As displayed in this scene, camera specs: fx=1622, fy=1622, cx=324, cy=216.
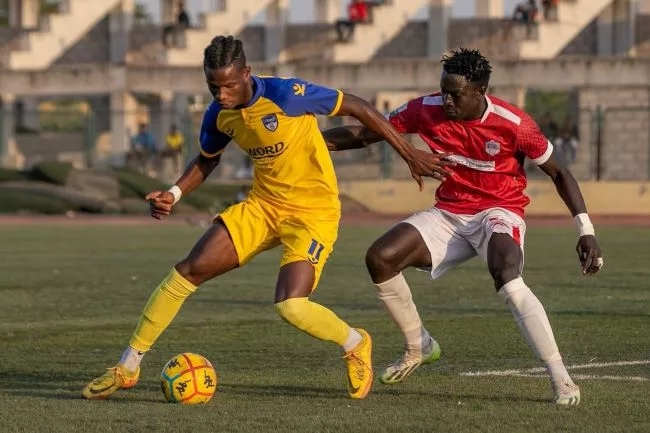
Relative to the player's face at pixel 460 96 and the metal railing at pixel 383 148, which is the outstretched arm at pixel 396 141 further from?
the metal railing at pixel 383 148

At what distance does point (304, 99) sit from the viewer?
30.4ft

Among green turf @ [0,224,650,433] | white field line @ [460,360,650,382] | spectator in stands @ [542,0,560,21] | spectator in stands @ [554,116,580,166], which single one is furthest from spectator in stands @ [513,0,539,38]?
white field line @ [460,360,650,382]

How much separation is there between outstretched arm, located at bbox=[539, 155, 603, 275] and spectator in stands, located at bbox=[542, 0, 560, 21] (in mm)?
39435

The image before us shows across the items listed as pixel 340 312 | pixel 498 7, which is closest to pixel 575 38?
pixel 498 7

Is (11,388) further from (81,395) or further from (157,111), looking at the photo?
(157,111)

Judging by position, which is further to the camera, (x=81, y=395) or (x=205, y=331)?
(x=205, y=331)

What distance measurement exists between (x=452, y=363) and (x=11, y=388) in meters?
2.85

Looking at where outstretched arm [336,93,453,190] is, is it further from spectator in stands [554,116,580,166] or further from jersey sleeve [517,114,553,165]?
spectator in stands [554,116,580,166]

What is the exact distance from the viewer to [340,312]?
14266 mm

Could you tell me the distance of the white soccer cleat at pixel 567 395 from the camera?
28.2 feet

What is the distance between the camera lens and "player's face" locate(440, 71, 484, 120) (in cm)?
922

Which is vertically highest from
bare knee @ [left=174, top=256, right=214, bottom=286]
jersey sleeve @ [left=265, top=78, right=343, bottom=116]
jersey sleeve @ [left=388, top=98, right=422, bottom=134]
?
jersey sleeve @ [left=265, top=78, right=343, bottom=116]

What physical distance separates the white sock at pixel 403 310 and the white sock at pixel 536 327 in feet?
2.94

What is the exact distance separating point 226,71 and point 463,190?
170 centimetres
